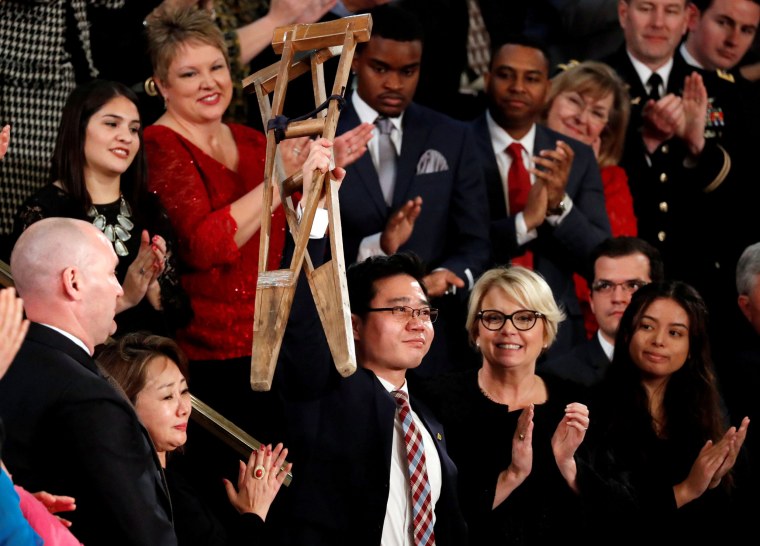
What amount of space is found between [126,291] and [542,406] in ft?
4.47

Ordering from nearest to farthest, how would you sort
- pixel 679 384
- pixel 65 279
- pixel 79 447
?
pixel 79 447, pixel 65 279, pixel 679 384

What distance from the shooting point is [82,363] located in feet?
10.3

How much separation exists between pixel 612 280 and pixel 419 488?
159cm

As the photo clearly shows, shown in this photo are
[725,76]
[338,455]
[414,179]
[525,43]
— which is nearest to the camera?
[338,455]

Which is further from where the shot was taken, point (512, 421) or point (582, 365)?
point (582, 365)

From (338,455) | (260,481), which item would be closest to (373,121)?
(338,455)

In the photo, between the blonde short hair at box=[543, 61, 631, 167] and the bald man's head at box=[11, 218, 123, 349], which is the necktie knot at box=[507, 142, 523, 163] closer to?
the blonde short hair at box=[543, 61, 631, 167]

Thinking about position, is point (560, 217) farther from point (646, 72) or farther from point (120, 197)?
point (120, 197)

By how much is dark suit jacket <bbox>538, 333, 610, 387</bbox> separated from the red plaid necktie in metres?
0.90

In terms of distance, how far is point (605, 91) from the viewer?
6102 millimetres

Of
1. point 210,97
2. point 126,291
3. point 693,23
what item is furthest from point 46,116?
point 693,23

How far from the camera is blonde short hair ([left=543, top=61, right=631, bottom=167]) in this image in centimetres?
611

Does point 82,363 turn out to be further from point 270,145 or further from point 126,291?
point 126,291

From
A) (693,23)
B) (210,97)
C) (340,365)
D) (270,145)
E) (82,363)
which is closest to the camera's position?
(82,363)
